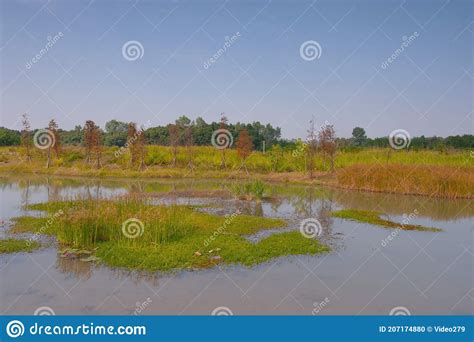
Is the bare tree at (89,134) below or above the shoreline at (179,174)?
above

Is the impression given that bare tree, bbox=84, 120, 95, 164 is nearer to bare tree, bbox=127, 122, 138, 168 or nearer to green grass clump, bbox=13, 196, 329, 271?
bare tree, bbox=127, 122, 138, 168

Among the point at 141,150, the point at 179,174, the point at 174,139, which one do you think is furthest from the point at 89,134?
the point at 179,174

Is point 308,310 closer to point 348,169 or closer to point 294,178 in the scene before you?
point 348,169

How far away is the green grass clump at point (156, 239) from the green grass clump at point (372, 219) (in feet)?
14.4

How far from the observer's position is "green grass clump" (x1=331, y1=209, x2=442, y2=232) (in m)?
14.8

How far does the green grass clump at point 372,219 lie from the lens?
14.8 metres

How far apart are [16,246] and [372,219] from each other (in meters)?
11.9

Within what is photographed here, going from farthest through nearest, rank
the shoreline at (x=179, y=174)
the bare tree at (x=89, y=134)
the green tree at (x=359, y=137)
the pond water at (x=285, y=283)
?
the green tree at (x=359, y=137) → the bare tree at (x=89, y=134) → the shoreline at (x=179, y=174) → the pond water at (x=285, y=283)

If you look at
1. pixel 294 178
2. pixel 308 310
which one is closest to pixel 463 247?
pixel 308 310

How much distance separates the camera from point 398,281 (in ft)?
30.5

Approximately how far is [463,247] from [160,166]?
94.6 feet

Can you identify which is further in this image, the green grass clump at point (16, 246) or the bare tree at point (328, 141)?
the bare tree at point (328, 141)

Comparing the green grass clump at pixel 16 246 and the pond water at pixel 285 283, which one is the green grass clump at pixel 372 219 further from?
the green grass clump at pixel 16 246

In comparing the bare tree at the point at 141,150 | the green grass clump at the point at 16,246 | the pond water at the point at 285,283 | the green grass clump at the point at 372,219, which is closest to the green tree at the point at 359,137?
the bare tree at the point at 141,150
